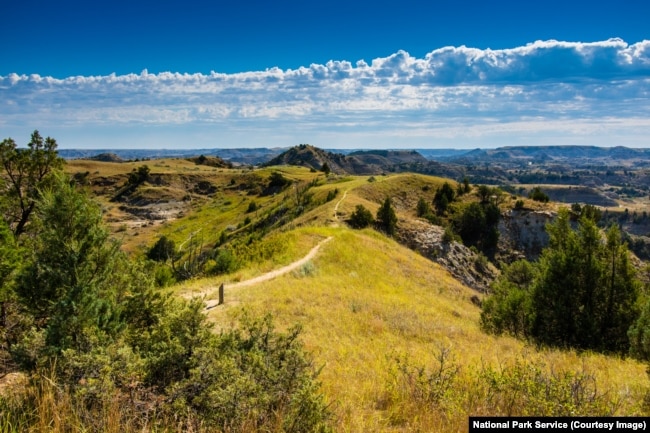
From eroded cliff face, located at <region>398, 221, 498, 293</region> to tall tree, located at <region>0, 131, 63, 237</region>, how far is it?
3914 centimetres

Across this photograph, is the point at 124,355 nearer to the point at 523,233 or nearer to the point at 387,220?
the point at 387,220

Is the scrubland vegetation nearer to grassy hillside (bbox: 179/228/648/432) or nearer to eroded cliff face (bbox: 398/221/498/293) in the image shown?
grassy hillside (bbox: 179/228/648/432)

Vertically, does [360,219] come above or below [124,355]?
below

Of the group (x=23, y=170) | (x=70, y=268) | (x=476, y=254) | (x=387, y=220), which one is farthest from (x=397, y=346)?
(x=476, y=254)

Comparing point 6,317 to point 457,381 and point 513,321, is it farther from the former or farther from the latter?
point 513,321

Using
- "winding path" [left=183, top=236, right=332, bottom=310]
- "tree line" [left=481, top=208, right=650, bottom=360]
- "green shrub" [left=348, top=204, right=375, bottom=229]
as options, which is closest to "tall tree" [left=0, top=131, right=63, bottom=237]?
"winding path" [left=183, top=236, right=332, bottom=310]

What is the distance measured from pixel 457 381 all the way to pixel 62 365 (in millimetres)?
6861

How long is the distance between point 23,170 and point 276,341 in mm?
17242

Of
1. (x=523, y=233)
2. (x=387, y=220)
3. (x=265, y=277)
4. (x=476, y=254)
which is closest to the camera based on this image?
(x=265, y=277)

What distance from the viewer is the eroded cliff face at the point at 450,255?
4647 cm

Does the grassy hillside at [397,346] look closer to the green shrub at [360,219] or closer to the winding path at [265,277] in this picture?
the winding path at [265,277]

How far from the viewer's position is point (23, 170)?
1770 cm

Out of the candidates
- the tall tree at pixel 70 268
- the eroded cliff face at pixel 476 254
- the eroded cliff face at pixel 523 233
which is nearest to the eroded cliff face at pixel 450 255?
the eroded cliff face at pixel 476 254

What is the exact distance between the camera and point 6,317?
9477mm
